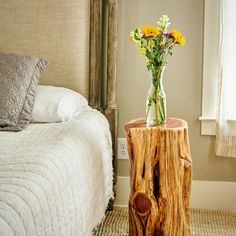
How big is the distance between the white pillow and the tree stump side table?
0.41 meters

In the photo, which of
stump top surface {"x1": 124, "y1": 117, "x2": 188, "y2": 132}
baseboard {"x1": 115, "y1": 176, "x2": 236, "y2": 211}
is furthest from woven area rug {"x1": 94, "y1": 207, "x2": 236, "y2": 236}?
stump top surface {"x1": 124, "y1": 117, "x2": 188, "y2": 132}

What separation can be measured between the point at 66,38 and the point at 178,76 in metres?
0.72

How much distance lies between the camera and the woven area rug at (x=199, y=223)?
204 cm

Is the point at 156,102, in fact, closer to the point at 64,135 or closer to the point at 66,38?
the point at 64,135

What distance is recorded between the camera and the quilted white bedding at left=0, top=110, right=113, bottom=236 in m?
0.88

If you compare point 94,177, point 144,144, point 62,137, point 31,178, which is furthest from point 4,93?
point 31,178

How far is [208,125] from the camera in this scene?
228cm

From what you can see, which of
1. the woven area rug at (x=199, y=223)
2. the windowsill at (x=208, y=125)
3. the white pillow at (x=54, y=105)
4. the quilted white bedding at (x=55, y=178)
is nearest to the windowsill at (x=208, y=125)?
the windowsill at (x=208, y=125)

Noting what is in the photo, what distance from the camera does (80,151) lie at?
4.76ft

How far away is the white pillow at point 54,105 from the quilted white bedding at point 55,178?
6cm

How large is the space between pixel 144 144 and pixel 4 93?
2.28ft

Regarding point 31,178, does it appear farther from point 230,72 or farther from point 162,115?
point 230,72

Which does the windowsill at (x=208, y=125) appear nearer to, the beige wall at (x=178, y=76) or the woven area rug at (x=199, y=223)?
the beige wall at (x=178, y=76)

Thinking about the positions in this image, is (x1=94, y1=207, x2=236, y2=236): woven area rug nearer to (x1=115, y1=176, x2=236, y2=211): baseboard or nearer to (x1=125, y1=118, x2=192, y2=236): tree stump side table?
(x1=115, y1=176, x2=236, y2=211): baseboard
